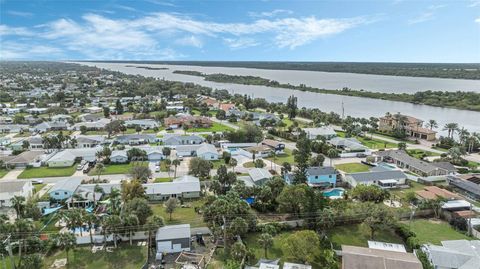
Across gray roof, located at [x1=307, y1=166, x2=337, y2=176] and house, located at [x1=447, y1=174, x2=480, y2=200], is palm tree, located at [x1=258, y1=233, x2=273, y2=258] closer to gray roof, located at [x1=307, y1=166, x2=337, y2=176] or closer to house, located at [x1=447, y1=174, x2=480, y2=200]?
gray roof, located at [x1=307, y1=166, x2=337, y2=176]

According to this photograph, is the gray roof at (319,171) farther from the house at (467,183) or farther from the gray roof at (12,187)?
the gray roof at (12,187)

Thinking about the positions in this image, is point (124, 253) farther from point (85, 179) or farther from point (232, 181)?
point (85, 179)

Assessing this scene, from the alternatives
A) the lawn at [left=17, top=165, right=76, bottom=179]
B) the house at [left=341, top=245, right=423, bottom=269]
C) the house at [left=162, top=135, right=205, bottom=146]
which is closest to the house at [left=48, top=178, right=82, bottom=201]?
the lawn at [left=17, top=165, right=76, bottom=179]

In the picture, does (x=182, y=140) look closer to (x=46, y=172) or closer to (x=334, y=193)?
(x=46, y=172)

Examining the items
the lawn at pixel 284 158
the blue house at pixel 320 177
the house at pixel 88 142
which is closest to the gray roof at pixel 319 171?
the blue house at pixel 320 177

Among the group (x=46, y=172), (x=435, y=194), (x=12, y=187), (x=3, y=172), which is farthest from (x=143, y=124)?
(x=435, y=194)
